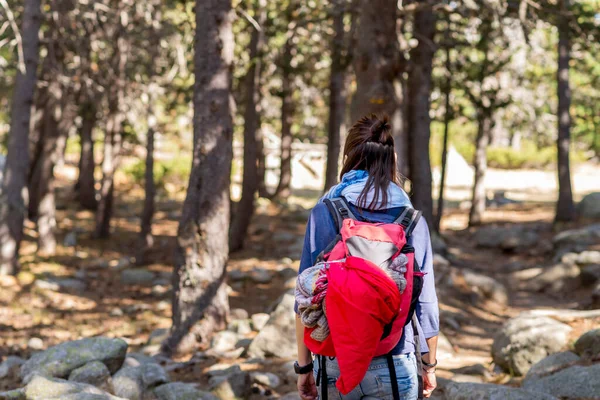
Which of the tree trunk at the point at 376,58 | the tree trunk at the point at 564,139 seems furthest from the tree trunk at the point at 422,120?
the tree trunk at the point at 564,139

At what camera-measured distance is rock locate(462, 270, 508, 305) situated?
11680 millimetres

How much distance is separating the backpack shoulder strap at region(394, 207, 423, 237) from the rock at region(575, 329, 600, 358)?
4288mm

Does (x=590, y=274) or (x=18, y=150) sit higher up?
(x=18, y=150)

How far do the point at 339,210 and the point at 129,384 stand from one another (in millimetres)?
4350

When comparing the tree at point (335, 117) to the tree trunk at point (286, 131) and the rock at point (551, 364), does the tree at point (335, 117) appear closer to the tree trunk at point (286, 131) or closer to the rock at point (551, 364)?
the tree trunk at point (286, 131)

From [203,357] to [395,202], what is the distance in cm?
574

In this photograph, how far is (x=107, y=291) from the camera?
1333cm

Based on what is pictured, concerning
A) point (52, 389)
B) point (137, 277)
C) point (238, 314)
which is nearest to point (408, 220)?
point (52, 389)

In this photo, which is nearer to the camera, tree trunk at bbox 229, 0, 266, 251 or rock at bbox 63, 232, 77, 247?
tree trunk at bbox 229, 0, 266, 251

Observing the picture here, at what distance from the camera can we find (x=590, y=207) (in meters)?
19.1

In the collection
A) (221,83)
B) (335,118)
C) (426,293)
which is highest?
(221,83)

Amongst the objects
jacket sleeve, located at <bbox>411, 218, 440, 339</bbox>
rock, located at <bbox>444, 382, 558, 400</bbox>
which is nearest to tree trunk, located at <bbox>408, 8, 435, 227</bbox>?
rock, located at <bbox>444, 382, 558, 400</bbox>

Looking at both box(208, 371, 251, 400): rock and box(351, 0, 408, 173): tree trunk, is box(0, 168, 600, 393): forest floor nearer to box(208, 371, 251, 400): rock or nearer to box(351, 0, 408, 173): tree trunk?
box(208, 371, 251, 400): rock

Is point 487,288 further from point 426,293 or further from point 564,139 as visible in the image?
point 426,293
